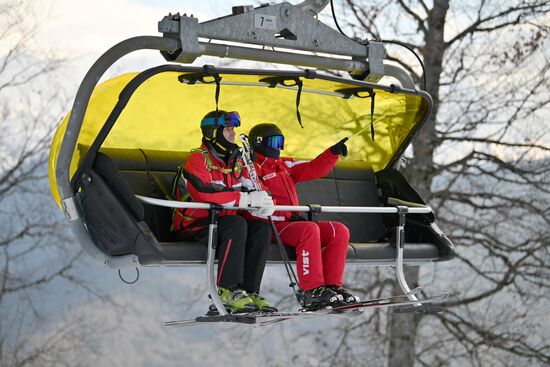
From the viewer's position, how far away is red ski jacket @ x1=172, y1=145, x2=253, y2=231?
6535 millimetres

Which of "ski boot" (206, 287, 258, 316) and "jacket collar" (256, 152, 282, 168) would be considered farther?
"jacket collar" (256, 152, 282, 168)

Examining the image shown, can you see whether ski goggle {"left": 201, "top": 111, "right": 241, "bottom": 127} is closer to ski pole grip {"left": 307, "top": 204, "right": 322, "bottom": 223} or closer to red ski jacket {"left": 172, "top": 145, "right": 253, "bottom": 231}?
red ski jacket {"left": 172, "top": 145, "right": 253, "bottom": 231}

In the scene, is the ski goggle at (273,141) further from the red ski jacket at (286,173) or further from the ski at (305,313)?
the ski at (305,313)

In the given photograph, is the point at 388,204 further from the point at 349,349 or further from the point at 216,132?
the point at 349,349

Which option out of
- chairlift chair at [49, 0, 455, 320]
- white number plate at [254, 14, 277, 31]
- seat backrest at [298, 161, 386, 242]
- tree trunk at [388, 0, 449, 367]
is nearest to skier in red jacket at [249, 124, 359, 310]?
chairlift chair at [49, 0, 455, 320]

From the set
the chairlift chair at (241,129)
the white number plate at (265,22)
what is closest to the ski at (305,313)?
the chairlift chair at (241,129)

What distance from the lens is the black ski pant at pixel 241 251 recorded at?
6.67m

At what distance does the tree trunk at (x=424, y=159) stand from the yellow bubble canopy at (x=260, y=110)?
7237 mm

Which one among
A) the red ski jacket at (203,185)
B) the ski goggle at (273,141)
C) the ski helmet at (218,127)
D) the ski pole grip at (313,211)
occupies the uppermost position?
the ski helmet at (218,127)

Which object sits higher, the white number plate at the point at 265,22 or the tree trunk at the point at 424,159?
the white number plate at the point at 265,22

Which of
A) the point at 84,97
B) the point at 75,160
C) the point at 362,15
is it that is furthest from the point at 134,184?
the point at 362,15

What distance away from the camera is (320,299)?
6.91 metres

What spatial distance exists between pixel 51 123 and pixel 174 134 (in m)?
10.8

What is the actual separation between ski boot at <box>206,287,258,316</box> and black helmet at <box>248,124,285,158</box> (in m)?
1.07
